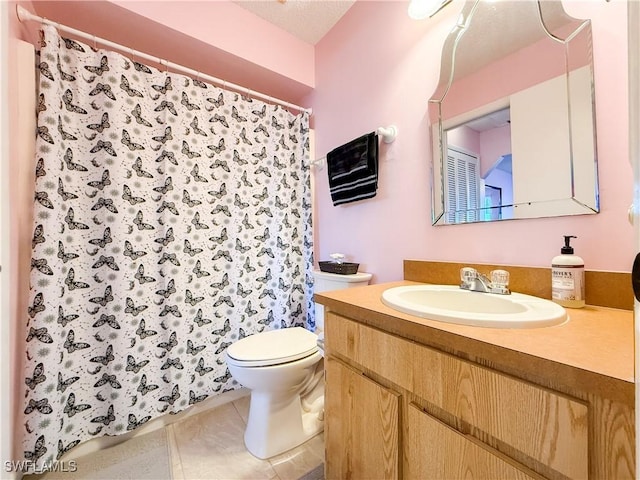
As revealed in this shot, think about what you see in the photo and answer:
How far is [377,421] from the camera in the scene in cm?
76

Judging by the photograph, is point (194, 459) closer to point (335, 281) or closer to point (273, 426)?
point (273, 426)

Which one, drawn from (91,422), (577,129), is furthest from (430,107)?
(91,422)

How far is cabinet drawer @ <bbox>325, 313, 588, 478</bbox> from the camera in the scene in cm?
42

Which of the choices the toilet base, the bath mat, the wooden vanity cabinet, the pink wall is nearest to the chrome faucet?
the pink wall

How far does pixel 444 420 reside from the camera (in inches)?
23.8

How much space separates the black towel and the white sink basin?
654 mm

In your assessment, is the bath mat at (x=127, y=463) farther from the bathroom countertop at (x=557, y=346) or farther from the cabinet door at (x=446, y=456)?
the bathroom countertop at (x=557, y=346)

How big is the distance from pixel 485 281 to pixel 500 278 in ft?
0.15

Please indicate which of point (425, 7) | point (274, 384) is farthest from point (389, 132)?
point (274, 384)

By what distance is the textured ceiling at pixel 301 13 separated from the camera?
1.53 m

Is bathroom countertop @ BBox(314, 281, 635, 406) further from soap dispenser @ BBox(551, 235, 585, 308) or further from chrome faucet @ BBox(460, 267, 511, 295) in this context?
chrome faucet @ BBox(460, 267, 511, 295)

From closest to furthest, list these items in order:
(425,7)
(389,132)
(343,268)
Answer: (425,7)
(389,132)
(343,268)

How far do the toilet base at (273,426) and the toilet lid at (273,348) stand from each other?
0.66 ft

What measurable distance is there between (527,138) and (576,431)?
0.88 meters
